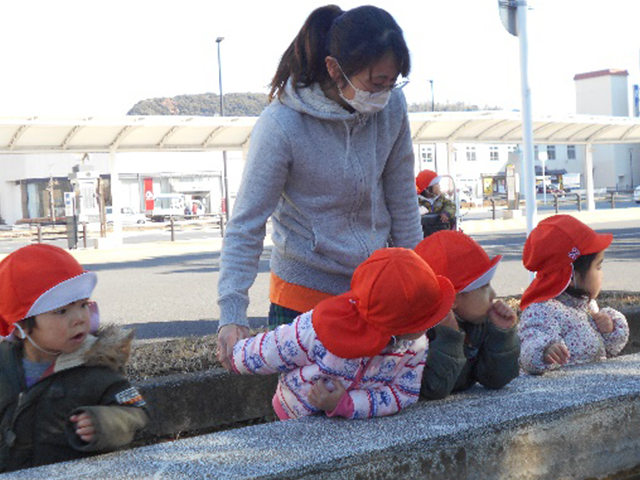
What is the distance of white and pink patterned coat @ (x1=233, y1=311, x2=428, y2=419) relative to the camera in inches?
108

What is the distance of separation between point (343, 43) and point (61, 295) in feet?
3.87

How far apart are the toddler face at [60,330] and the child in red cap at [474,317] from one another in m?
1.13

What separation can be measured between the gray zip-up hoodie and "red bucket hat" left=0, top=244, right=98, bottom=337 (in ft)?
1.51

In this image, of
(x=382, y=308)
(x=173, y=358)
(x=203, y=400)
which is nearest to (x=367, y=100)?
(x=382, y=308)

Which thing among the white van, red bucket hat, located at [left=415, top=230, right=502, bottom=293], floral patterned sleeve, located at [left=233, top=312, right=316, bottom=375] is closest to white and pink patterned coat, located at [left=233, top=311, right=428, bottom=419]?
floral patterned sleeve, located at [left=233, top=312, right=316, bottom=375]

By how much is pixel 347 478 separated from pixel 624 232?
66.0 ft

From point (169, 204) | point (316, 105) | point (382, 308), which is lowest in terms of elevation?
point (382, 308)

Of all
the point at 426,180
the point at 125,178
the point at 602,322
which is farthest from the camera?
the point at 125,178

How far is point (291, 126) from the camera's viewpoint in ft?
9.74

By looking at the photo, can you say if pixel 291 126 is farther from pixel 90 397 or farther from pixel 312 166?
pixel 90 397

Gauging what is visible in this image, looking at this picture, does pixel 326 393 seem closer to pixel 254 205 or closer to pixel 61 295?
pixel 254 205

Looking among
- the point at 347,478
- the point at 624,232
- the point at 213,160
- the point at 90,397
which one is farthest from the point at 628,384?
the point at 213,160

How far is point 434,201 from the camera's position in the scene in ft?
27.6

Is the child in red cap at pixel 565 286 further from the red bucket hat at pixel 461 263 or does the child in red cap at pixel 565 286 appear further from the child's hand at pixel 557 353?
the red bucket hat at pixel 461 263
